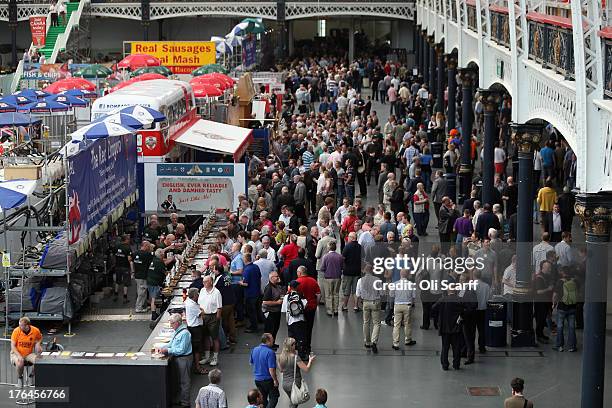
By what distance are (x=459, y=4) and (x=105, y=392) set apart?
1912 centimetres

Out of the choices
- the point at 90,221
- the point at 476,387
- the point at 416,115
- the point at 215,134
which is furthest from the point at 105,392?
the point at 416,115

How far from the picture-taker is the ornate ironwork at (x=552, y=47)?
57.2ft

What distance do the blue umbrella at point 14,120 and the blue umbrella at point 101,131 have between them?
8.35 m

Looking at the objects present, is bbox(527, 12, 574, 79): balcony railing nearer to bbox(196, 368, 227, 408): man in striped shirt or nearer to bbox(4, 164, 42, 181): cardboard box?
bbox(196, 368, 227, 408): man in striped shirt

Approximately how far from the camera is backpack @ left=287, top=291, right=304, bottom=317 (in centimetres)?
1928

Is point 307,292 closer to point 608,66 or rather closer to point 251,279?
point 251,279

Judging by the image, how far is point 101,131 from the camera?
1047 inches

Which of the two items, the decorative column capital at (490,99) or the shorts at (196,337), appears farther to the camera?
the decorative column capital at (490,99)

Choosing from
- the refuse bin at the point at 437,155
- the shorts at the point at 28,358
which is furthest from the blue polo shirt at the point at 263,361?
the refuse bin at the point at 437,155

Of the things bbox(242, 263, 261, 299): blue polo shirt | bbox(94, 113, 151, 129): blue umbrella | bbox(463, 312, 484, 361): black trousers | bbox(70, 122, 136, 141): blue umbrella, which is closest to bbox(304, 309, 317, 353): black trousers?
bbox(242, 263, 261, 299): blue polo shirt

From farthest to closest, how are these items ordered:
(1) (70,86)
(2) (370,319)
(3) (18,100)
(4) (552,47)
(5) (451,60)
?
(1) (70,86), (5) (451,60), (3) (18,100), (2) (370,319), (4) (552,47)

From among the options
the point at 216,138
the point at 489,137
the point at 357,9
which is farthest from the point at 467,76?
Answer: the point at 357,9

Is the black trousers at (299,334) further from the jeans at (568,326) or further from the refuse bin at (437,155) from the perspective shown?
the refuse bin at (437,155)

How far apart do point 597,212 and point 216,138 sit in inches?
701
